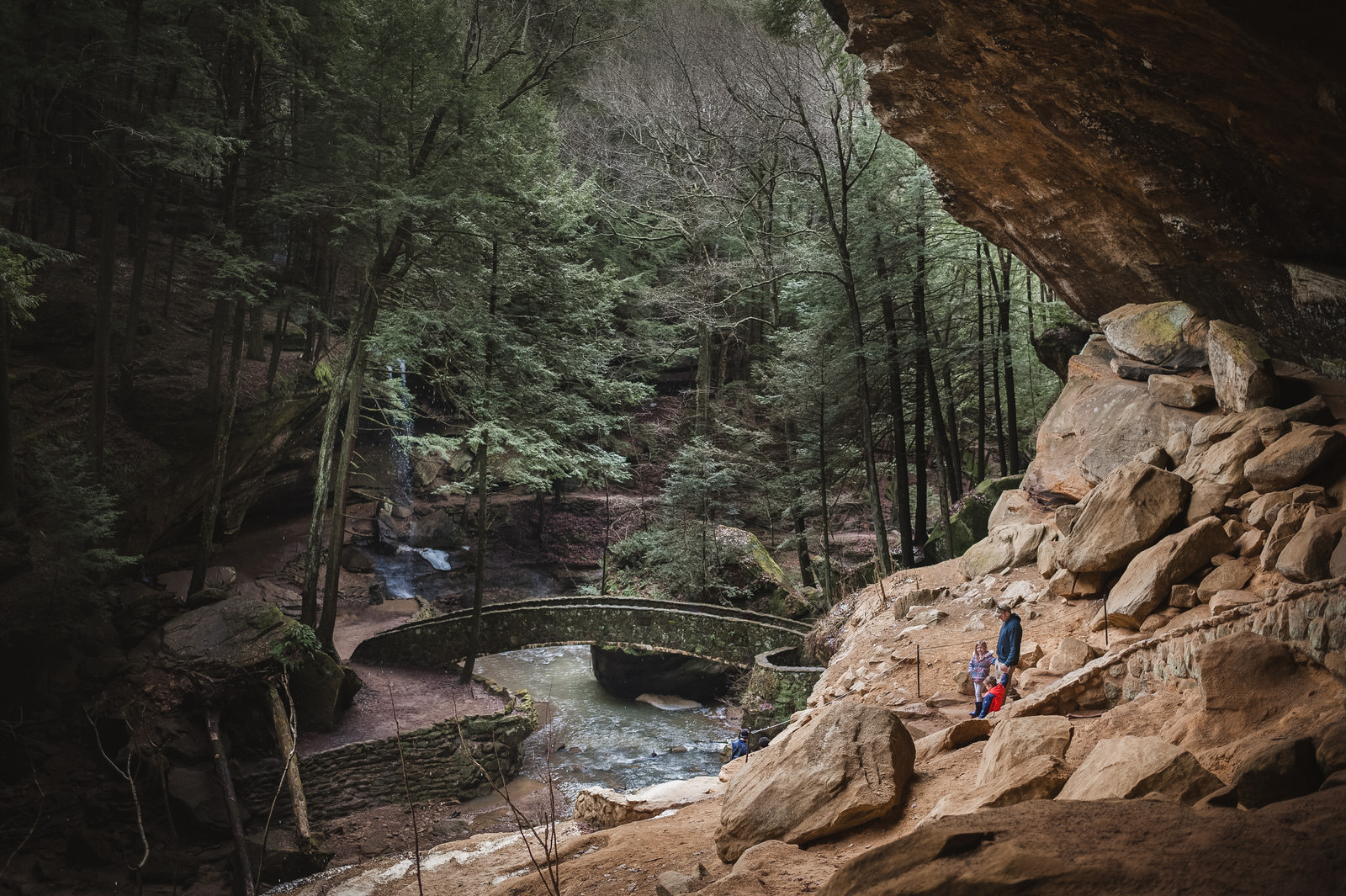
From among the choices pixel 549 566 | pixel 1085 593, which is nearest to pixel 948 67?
pixel 1085 593

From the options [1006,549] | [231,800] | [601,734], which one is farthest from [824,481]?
[231,800]

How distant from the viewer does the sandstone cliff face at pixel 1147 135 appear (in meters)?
5.21

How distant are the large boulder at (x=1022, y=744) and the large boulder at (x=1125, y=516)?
331 centimetres

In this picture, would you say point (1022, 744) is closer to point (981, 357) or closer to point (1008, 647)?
point (1008, 647)

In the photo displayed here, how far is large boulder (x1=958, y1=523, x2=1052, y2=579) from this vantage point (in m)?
9.98

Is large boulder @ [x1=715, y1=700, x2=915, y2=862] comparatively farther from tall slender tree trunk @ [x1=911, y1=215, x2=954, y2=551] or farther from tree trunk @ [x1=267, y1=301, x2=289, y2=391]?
tree trunk @ [x1=267, y1=301, x2=289, y2=391]

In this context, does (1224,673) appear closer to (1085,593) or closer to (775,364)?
(1085,593)

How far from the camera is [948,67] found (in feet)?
25.7

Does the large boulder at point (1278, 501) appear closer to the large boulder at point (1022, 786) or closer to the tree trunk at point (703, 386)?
the large boulder at point (1022, 786)

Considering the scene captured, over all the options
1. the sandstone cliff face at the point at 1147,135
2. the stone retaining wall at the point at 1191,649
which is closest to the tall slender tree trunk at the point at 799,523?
the sandstone cliff face at the point at 1147,135

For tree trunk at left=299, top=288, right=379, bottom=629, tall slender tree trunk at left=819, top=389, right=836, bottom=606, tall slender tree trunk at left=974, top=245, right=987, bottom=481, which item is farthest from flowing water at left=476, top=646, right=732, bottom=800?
tall slender tree trunk at left=974, top=245, right=987, bottom=481

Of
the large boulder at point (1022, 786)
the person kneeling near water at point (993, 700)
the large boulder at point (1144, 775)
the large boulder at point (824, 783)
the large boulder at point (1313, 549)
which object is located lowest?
the person kneeling near water at point (993, 700)

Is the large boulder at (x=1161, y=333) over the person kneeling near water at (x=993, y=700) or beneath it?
over

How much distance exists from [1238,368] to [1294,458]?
201cm
